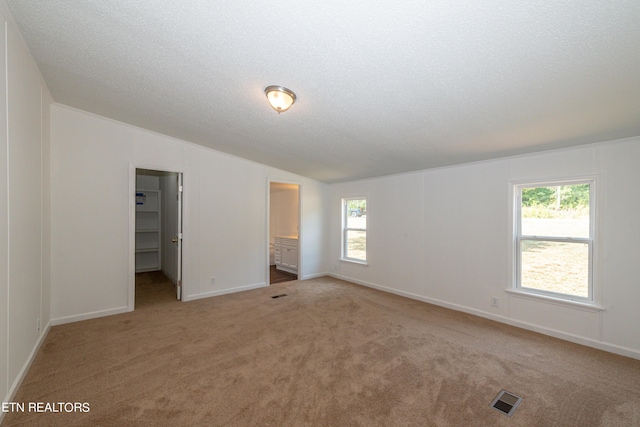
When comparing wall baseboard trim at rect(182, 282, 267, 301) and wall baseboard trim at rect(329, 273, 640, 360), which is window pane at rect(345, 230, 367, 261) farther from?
wall baseboard trim at rect(182, 282, 267, 301)

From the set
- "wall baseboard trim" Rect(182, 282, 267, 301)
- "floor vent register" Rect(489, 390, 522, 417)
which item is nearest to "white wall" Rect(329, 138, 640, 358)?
"floor vent register" Rect(489, 390, 522, 417)

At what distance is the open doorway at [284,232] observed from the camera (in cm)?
616

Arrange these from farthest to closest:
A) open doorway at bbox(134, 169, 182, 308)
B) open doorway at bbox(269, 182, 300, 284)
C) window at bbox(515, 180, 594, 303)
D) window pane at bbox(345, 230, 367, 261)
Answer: open doorway at bbox(269, 182, 300, 284) < open doorway at bbox(134, 169, 182, 308) < window pane at bbox(345, 230, 367, 261) < window at bbox(515, 180, 594, 303)

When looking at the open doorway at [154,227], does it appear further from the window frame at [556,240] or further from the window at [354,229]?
the window frame at [556,240]

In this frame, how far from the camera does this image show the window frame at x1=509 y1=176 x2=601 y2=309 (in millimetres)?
2900

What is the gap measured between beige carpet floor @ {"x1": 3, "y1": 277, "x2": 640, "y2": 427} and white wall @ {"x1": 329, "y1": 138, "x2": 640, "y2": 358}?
274 millimetres

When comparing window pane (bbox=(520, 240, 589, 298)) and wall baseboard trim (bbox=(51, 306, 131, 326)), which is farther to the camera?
wall baseboard trim (bbox=(51, 306, 131, 326))

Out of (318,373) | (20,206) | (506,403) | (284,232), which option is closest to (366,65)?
(318,373)

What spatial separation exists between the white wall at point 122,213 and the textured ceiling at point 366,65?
55cm

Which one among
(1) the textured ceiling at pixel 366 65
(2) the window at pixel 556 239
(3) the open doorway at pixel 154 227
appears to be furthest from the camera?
(3) the open doorway at pixel 154 227

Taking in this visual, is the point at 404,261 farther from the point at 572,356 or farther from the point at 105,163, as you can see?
the point at 105,163

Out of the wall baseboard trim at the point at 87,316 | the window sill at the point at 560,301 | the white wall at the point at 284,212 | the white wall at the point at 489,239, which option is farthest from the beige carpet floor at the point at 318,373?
the white wall at the point at 284,212

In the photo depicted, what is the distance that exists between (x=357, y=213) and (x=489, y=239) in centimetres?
262

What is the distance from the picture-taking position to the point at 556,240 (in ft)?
10.3
